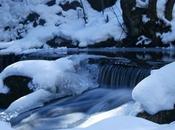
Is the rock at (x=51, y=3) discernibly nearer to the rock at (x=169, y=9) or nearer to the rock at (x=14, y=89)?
the rock at (x=169, y=9)

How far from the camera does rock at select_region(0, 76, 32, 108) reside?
9.95 m

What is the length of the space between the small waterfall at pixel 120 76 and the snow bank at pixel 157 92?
376 cm

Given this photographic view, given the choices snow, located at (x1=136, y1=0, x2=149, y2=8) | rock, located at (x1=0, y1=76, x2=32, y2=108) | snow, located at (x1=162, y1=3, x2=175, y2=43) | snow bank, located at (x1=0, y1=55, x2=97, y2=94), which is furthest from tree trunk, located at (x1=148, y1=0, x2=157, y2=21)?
rock, located at (x1=0, y1=76, x2=32, y2=108)

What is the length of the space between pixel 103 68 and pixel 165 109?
5034 mm

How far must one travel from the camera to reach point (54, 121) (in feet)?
25.9

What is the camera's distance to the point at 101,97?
30.7 feet

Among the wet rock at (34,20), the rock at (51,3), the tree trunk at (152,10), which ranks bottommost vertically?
the wet rock at (34,20)

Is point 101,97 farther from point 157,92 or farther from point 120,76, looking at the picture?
point 157,92

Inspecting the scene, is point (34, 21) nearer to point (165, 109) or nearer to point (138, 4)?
point (138, 4)

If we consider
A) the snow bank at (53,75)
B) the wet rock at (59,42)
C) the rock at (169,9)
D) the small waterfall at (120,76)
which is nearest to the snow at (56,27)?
the wet rock at (59,42)

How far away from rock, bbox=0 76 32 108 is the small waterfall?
1.98 metres

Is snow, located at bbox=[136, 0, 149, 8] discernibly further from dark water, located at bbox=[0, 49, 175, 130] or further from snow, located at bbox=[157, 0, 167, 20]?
dark water, located at bbox=[0, 49, 175, 130]

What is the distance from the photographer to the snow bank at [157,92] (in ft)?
18.4

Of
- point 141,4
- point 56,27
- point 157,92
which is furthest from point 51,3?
point 157,92
